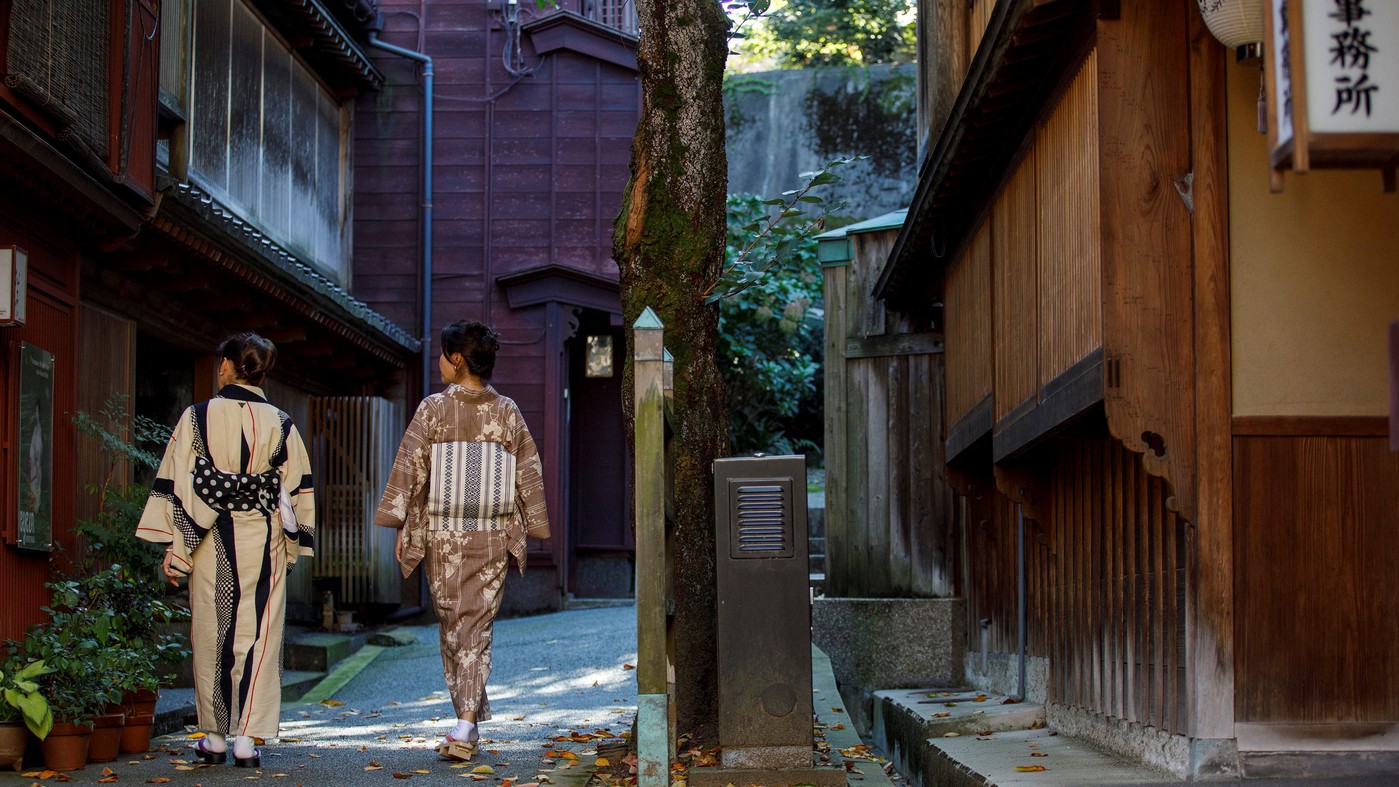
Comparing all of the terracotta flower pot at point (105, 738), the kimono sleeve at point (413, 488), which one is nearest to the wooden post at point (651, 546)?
the kimono sleeve at point (413, 488)

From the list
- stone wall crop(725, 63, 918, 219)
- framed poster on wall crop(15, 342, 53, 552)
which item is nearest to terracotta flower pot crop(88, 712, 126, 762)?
framed poster on wall crop(15, 342, 53, 552)

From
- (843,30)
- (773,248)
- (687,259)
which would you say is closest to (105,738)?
(687,259)

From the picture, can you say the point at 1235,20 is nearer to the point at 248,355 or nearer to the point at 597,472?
the point at 248,355

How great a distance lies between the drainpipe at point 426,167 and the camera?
57.7 feet

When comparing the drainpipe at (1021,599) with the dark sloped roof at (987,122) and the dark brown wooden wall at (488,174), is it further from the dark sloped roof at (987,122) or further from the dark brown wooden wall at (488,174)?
the dark brown wooden wall at (488,174)

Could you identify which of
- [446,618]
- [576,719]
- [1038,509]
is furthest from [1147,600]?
[576,719]

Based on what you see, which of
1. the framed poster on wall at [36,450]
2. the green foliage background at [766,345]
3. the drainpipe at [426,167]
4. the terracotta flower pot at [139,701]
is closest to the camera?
the terracotta flower pot at [139,701]

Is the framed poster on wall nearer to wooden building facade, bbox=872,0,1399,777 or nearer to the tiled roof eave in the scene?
the tiled roof eave

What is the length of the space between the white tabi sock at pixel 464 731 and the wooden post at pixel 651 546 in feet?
4.93

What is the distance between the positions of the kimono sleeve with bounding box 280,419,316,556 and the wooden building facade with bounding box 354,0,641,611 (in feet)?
33.6

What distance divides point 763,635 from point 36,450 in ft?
15.0

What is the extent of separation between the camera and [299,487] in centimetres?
723

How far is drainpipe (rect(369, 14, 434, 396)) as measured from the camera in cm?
1759

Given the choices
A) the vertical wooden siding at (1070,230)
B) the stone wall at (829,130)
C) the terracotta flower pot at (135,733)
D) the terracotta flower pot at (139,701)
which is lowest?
the terracotta flower pot at (135,733)
